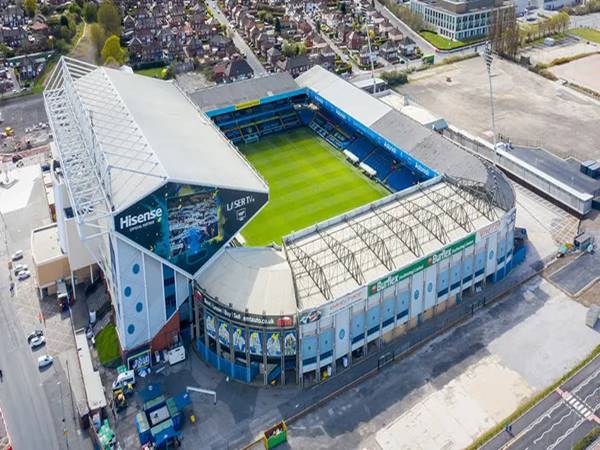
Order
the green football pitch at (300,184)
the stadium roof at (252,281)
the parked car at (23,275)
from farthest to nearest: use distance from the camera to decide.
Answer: the green football pitch at (300,184) < the parked car at (23,275) < the stadium roof at (252,281)

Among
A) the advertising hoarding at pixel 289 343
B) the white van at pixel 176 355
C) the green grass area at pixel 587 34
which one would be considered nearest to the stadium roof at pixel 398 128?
the advertising hoarding at pixel 289 343

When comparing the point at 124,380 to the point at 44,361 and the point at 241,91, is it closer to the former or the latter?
the point at 44,361

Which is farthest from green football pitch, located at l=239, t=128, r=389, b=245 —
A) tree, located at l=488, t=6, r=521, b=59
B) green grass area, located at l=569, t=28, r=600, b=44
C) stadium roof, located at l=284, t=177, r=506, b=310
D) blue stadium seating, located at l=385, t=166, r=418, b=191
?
green grass area, located at l=569, t=28, r=600, b=44

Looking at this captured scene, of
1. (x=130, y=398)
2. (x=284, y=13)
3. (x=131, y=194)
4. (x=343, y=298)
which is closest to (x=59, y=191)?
(x=131, y=194)

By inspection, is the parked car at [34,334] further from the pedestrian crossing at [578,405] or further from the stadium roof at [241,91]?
the pedestrian crossing at [578,405]

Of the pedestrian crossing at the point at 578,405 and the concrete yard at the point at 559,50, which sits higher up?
the concrete yard at the point at 559,50

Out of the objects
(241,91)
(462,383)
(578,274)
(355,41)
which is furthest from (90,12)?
(462,383)

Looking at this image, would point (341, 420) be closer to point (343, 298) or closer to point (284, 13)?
point (343, 298)
